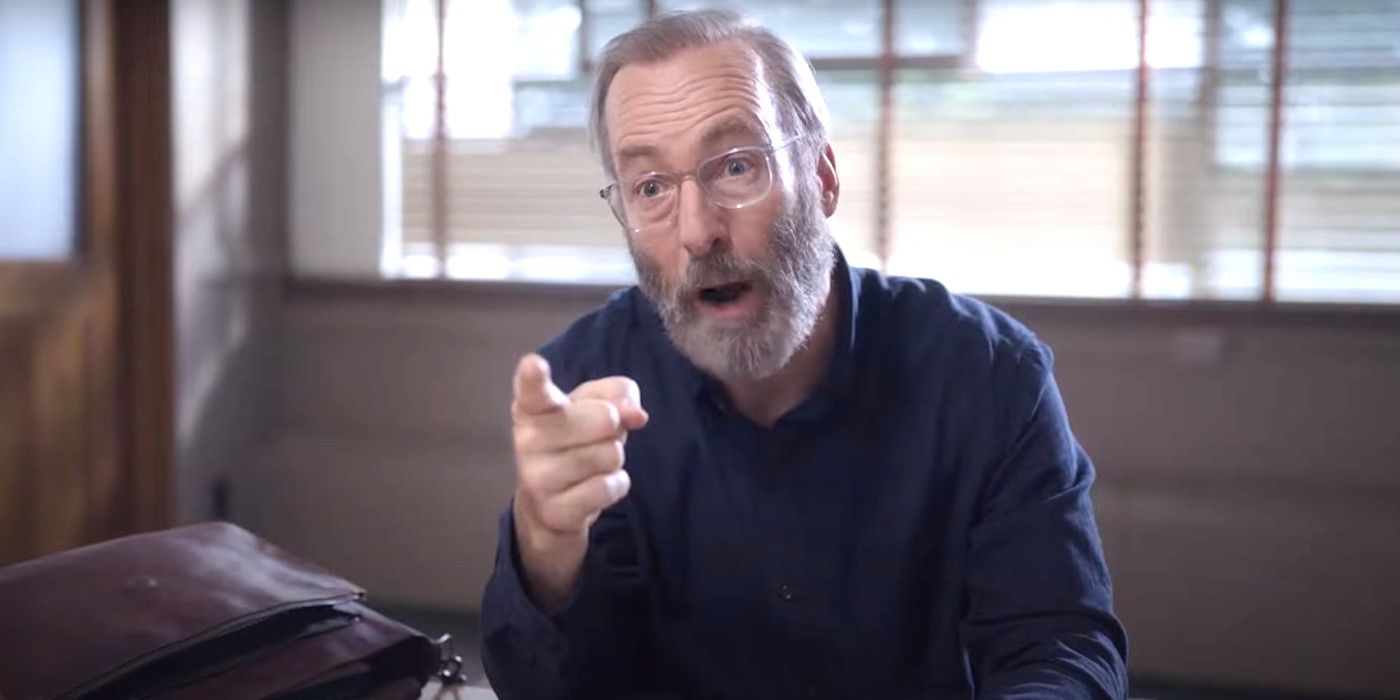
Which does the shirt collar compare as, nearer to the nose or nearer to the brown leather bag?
the nose

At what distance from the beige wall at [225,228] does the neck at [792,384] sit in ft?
7.95

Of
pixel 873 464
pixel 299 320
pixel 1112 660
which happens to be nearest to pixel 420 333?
pixel 299 320

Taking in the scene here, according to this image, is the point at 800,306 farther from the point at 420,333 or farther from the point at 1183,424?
the point at 420,333

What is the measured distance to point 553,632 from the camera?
3.96ft

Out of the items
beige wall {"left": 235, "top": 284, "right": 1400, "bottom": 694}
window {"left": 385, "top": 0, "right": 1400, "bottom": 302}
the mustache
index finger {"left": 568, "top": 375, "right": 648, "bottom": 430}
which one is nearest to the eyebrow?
the mustache

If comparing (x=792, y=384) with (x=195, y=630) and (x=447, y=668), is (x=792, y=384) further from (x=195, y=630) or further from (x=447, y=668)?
(x=195, y=630)

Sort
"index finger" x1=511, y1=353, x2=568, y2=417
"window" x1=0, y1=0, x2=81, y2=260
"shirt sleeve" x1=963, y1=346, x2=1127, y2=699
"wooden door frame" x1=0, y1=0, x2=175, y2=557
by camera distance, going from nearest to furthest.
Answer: "index finger" x1=511, y1=353, x2=568, y2=417, "shirt sleeve" x1=963, y1=346, x2=1127, y2=699, "window" x1=0, y1=0, x2=81, y2=260, "wooden door frame" x1=0, y1=0, x2=175, y2=557

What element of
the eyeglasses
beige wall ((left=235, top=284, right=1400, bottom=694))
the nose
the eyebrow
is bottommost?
beige wall ((left=235, top=284, right=1400, bottom=694))

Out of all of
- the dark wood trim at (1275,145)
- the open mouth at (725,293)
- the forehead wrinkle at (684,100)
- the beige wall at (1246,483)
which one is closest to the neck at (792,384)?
the open mouth at (725,293)

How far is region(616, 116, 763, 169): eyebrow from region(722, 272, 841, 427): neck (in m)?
0.21

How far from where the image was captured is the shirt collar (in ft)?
4.56

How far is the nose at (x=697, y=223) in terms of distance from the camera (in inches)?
50.9

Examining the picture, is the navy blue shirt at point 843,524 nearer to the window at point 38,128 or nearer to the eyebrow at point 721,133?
the eyebrow at point 721,133

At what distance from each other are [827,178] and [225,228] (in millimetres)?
2522
